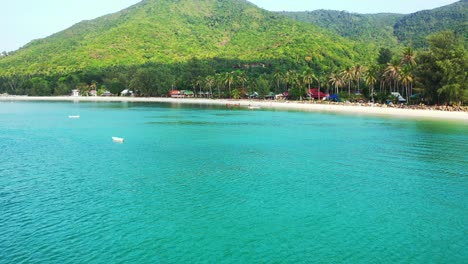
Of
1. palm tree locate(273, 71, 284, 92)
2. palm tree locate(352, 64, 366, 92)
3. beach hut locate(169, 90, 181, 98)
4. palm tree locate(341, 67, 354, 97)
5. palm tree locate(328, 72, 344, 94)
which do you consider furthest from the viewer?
beach hut locate(169, 90, 181, 98)

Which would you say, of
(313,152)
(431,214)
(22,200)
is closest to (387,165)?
(313,152)

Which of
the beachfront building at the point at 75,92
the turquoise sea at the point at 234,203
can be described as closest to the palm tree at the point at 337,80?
the turquoise sea at the point at 234,203

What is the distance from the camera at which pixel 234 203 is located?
2133cm

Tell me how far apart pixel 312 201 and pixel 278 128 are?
37.5 m

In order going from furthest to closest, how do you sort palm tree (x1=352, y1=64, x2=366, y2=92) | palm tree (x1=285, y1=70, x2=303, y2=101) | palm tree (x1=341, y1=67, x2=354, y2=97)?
palm tree (x1=285, y1=70, x2=303, y2=101) → palm tree (x1=352, y1=64, x2=366, y2=92) → palm tree (x1=341, y1=67, x2=354, y2=97)

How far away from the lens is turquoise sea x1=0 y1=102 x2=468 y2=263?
15484mm

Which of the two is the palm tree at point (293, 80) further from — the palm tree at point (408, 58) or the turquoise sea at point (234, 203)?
the turquoise sea at point (234, 203)

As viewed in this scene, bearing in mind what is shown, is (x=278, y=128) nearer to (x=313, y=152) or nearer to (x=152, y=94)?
(x=313, y=152)

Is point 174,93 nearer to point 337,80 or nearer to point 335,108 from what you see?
point 337,80

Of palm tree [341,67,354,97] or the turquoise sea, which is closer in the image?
the turquoise sea

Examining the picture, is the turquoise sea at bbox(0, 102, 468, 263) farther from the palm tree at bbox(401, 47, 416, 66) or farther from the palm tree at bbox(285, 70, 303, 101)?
the palm tree at bbox(285, 70, 303, 101)

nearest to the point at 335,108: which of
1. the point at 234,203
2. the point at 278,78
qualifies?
the point at 278,78

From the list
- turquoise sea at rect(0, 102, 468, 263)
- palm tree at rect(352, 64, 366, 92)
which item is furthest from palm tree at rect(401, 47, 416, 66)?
turquoise sea at rect(0, 102, 468, 263)

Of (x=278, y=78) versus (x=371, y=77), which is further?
(x=278, y=78)
